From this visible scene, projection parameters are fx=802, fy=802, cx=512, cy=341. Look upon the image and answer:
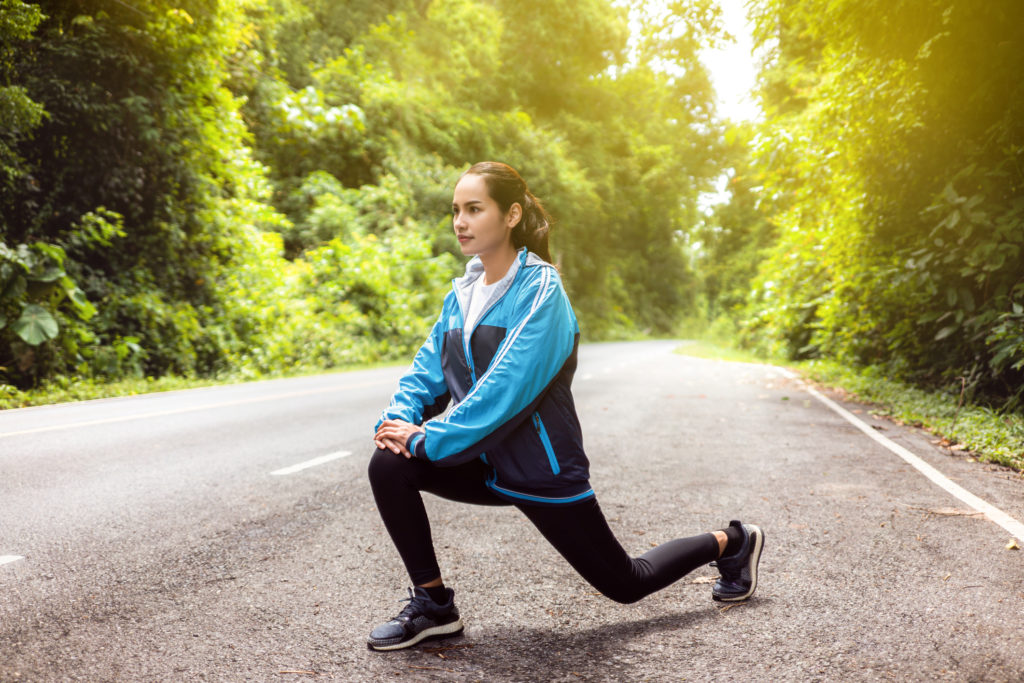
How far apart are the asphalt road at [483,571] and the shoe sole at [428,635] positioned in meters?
0.03

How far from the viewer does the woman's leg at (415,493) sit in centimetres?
277

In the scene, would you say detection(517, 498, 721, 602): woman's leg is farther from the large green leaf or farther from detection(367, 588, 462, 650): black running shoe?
the large green leaf

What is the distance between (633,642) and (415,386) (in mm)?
1273

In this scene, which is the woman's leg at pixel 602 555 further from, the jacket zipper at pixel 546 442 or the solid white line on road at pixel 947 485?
the solid white line on road at pixel 947 485

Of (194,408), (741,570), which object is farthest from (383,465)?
(194,408)

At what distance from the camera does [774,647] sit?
296 cm

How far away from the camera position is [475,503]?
9.43 feet

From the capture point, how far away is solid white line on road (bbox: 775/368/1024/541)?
181 inches

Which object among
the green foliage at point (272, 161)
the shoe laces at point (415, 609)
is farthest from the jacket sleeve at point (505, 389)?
the green foliage at point (272, 161)

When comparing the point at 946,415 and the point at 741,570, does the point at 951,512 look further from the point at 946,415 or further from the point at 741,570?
the point at 946,415

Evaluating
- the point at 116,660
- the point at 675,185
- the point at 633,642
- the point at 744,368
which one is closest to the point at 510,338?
the point at 633,642

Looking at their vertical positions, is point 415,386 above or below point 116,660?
above

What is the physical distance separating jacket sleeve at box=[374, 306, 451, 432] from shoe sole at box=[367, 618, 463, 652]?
77 centimetres

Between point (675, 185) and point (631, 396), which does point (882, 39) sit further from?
point (675, 185)
